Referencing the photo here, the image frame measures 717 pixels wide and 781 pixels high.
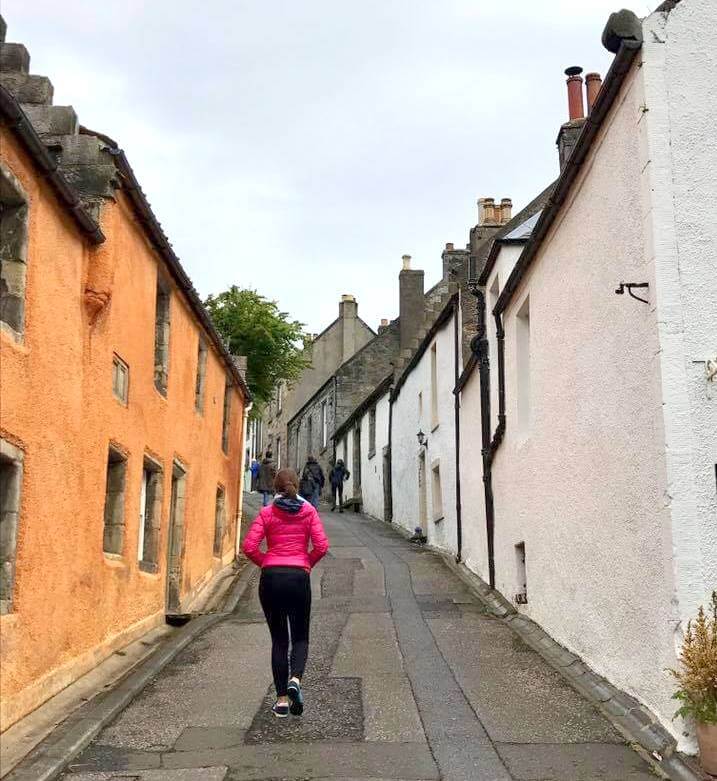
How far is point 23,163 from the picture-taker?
22.0ft

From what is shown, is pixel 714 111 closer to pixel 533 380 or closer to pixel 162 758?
pixel 533 380

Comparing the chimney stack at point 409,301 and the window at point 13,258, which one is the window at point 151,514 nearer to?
the window at point 13,258

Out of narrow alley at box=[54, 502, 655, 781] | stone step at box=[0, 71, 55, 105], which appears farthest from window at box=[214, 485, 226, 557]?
stone step at box=[0, 71, 55, 105]

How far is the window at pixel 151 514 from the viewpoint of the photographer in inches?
437

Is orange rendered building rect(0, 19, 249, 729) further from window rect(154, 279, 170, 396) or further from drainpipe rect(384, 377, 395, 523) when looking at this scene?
drainpipe rect(384, 377, 395, 523)

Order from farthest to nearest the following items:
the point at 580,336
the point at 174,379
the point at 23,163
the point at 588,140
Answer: the point at 174,379 → the point at 580,336 → the point at 588,140 → the point at 23,163

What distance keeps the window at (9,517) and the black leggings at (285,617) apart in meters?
1.83

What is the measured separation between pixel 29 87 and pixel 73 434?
343cm

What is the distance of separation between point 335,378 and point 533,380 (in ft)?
95.8

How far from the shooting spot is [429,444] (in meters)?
21.2

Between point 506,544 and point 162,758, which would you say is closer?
point 162,758

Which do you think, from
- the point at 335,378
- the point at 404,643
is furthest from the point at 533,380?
the point at 335,378

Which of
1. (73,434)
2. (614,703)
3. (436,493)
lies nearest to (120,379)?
(73,434)

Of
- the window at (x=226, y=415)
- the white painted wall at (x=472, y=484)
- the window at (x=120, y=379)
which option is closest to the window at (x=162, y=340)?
the window at (x=120, y=379)
